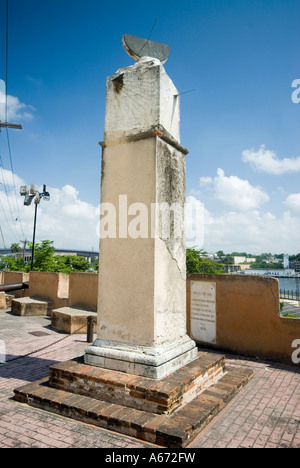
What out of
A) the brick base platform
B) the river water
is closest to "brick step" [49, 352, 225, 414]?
the brick base platform

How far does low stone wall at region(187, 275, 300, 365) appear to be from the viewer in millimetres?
6043

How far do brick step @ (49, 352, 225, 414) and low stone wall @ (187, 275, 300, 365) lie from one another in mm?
2642

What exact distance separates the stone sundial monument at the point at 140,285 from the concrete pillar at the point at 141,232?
1 centimetres

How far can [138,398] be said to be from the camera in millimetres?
3141

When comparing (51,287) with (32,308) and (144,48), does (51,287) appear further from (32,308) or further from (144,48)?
(144,48)

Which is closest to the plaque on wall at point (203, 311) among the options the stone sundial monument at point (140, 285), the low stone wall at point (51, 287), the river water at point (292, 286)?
the stone sundial monument at point (140, 285)

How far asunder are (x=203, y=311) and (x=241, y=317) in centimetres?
92

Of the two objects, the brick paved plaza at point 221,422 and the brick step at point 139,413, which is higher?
the brick step at point 139,413

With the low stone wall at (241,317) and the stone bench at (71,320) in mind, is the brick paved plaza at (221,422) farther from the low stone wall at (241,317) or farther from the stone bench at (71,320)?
the stone bench at (71,320)

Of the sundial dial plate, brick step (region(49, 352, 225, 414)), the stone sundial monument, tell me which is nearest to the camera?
brick step (region(49, 352, 225, 414))

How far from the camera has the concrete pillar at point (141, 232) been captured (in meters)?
3.59

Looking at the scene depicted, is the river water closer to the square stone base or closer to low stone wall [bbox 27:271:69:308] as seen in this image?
low stone wall [bbox 27:271:69:308]
